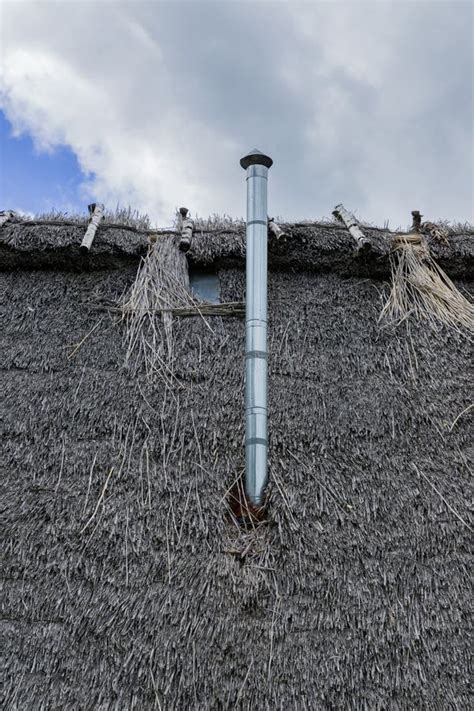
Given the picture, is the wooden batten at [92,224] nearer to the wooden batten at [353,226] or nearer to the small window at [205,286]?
the small window at [205,286]

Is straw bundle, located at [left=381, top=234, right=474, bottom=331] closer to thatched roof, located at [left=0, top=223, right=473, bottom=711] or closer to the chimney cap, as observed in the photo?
thatched roof, located at [left=0, top=223, right=473, bottom=711]

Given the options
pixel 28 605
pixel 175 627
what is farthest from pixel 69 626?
pixel 175 627

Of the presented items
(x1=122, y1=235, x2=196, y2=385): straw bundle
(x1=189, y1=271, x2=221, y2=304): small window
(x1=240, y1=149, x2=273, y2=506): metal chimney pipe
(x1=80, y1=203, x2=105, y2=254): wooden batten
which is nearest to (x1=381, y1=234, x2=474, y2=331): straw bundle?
(x1=240, y1=149, x2=273, y2=506): metal chimney pipe

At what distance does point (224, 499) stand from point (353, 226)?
Answer: 82.6 inches

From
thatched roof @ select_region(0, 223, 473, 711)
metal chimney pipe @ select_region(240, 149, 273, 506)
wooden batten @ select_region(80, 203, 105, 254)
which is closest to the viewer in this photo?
thatched roof @ select_region(0, 223, 473, 711)

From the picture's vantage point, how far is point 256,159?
3885 millimetres

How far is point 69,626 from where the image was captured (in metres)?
2.71

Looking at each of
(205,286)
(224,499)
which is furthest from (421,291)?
(224,499)

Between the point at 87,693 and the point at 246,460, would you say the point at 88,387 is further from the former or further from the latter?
the point at 87,693

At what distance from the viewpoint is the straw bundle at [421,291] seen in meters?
3.90

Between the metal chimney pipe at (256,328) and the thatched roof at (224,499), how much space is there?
10 cm

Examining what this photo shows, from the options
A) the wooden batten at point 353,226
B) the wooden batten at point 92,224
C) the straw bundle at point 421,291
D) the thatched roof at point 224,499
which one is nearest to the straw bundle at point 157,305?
the thatched roof at point 224,499

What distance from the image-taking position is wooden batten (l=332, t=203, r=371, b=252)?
4023mm

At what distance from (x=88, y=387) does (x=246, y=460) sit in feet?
3.18
